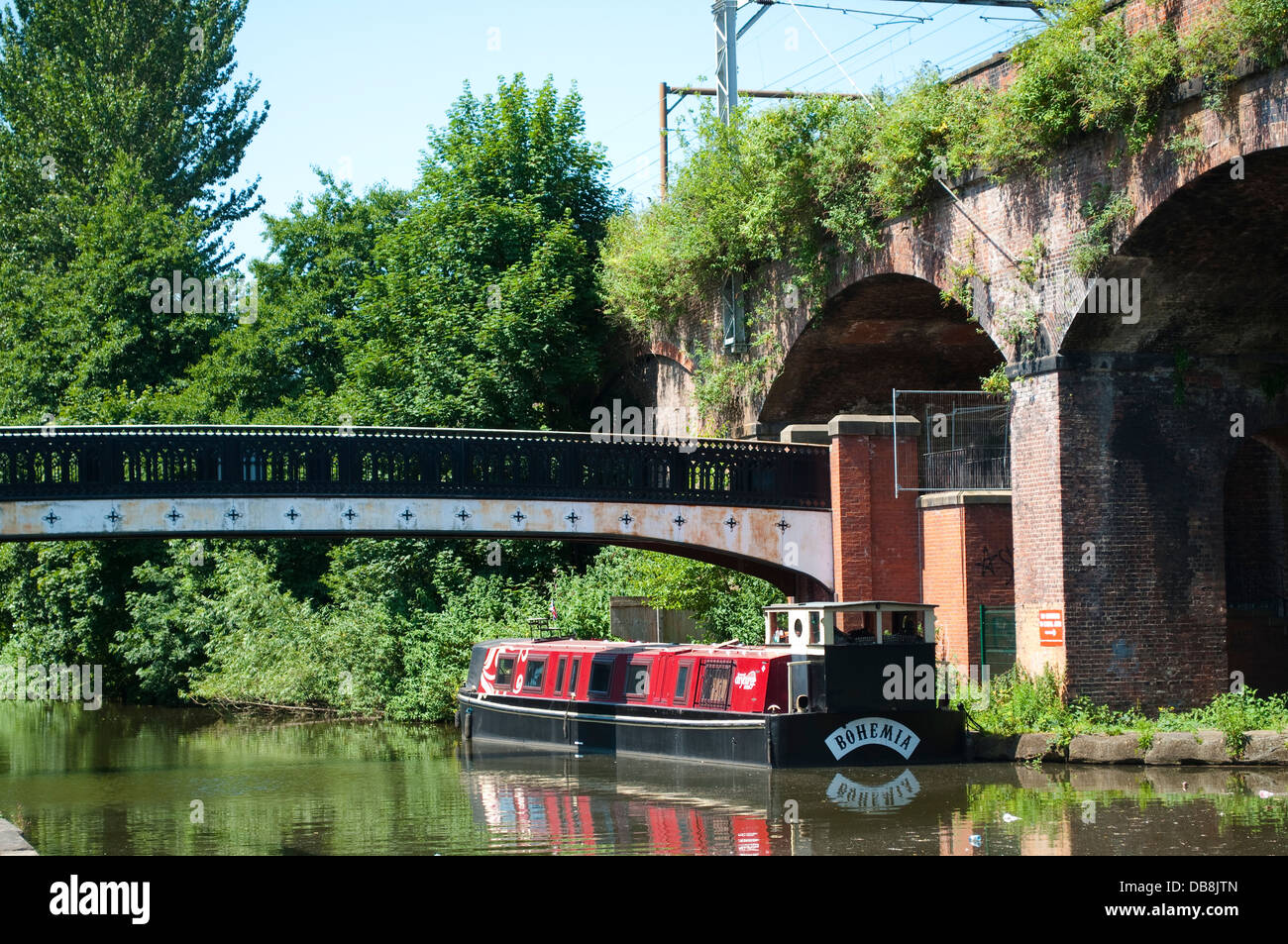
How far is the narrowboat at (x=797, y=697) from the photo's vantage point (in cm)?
1850

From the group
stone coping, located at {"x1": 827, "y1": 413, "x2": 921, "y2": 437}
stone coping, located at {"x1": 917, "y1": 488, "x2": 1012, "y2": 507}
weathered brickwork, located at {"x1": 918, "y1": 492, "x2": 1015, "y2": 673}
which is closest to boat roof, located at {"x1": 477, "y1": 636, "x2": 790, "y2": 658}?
weathered brickwork, located at {"x1": 918, "y1": 492, "x2": 1015, "y2": 673}

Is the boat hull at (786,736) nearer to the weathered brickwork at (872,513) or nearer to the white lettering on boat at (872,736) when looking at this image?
the white lettering on boat at (872,736)

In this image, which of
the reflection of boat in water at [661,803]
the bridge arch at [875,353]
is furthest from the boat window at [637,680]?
the bridge arch at [875,353]

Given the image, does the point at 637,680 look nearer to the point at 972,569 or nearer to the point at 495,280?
the point at 972,569

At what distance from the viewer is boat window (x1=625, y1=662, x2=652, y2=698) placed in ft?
69.1

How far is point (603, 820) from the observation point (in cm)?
1579

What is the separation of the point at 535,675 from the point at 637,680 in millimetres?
2522

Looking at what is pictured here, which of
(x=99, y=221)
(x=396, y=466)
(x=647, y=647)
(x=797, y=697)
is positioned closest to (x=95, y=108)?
(x=99, y=221)

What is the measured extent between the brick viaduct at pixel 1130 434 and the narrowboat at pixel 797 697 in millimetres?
1743

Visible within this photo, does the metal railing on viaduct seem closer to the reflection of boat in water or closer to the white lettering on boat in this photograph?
the reflection of boat in water

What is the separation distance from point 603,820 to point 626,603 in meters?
10.9
